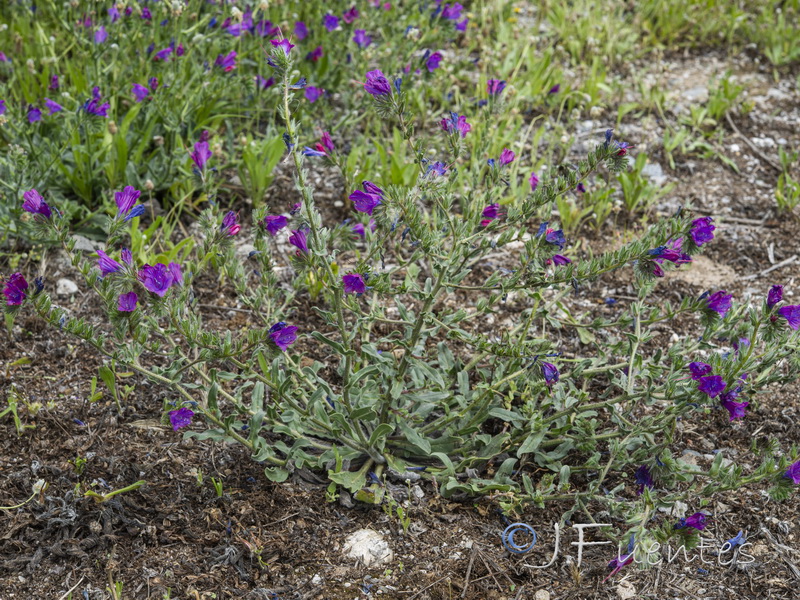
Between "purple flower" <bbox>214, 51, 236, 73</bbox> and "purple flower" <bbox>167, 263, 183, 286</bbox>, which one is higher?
"purple flower" <bbox>167, 263, 183, 286</bbox>

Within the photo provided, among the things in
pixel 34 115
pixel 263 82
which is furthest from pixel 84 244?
pixel 263 82

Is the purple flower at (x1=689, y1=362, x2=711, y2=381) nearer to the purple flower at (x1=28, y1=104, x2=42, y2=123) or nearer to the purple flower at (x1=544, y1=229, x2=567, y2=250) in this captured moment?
the purple flower at (x1=544, y1=229, x2=567, y2=250)

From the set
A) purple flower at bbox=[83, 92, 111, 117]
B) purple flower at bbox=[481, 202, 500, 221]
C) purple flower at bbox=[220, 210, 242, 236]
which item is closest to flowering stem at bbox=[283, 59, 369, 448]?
purple flower at bbox=[220, 210, 242, 236]

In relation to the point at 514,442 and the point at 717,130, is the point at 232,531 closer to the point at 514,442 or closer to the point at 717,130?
the point at 514,442

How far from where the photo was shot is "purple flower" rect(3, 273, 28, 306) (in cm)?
193

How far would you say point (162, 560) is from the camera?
2.16 meters

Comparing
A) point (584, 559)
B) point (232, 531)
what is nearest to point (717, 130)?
point (584, 559)

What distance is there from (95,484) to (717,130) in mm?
3828

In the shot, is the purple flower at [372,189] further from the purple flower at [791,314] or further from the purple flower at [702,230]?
the purple flower at [791,314]

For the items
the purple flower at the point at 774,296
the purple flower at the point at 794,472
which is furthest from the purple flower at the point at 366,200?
the purple flower at the point at 794,472

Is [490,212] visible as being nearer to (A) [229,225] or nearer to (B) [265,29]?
Answer: (A) [229,225]

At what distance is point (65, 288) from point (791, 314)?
8.49 feet

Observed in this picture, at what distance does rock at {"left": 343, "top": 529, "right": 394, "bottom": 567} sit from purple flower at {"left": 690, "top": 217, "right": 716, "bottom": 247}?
1.21 meters

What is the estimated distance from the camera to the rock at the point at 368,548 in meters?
2.21
